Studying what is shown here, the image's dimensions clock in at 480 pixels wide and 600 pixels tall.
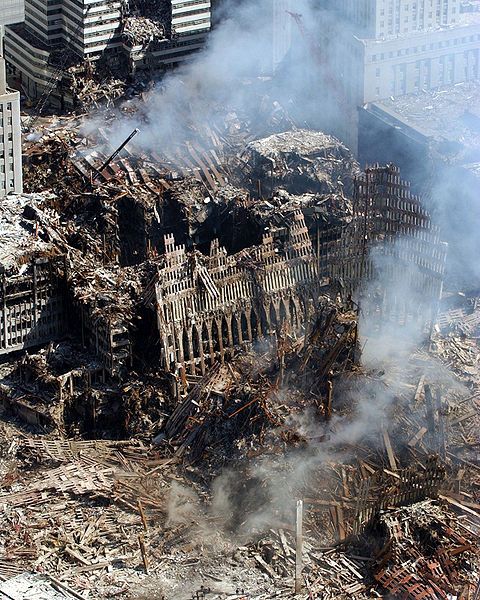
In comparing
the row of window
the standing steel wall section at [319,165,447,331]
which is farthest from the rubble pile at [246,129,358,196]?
the row of window

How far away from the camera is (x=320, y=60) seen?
109688 millimetres

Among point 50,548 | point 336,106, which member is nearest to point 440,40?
point 336,106

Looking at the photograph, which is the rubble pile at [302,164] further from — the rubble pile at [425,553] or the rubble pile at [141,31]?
the rubble pile at [425,553]

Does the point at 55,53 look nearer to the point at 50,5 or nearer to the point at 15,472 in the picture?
the point at 50,5

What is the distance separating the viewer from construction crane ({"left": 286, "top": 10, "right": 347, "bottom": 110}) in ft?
356

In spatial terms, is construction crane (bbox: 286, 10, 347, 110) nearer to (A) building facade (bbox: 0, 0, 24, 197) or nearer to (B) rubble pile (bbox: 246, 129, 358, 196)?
(B) rubble pile (bbox: 246, 129, 358, 196)

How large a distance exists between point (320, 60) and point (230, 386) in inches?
1544

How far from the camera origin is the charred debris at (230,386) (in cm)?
6725

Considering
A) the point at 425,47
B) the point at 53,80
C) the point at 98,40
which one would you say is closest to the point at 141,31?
the point at 98,40

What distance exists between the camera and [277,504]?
69750 millimetres

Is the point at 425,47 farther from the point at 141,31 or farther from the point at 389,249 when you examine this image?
the point at 389,249

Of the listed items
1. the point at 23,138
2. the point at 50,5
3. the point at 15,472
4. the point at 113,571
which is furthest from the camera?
the point at 50,5

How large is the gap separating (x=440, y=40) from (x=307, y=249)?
102 feet

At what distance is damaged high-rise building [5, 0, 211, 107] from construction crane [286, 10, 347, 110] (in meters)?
7.05
